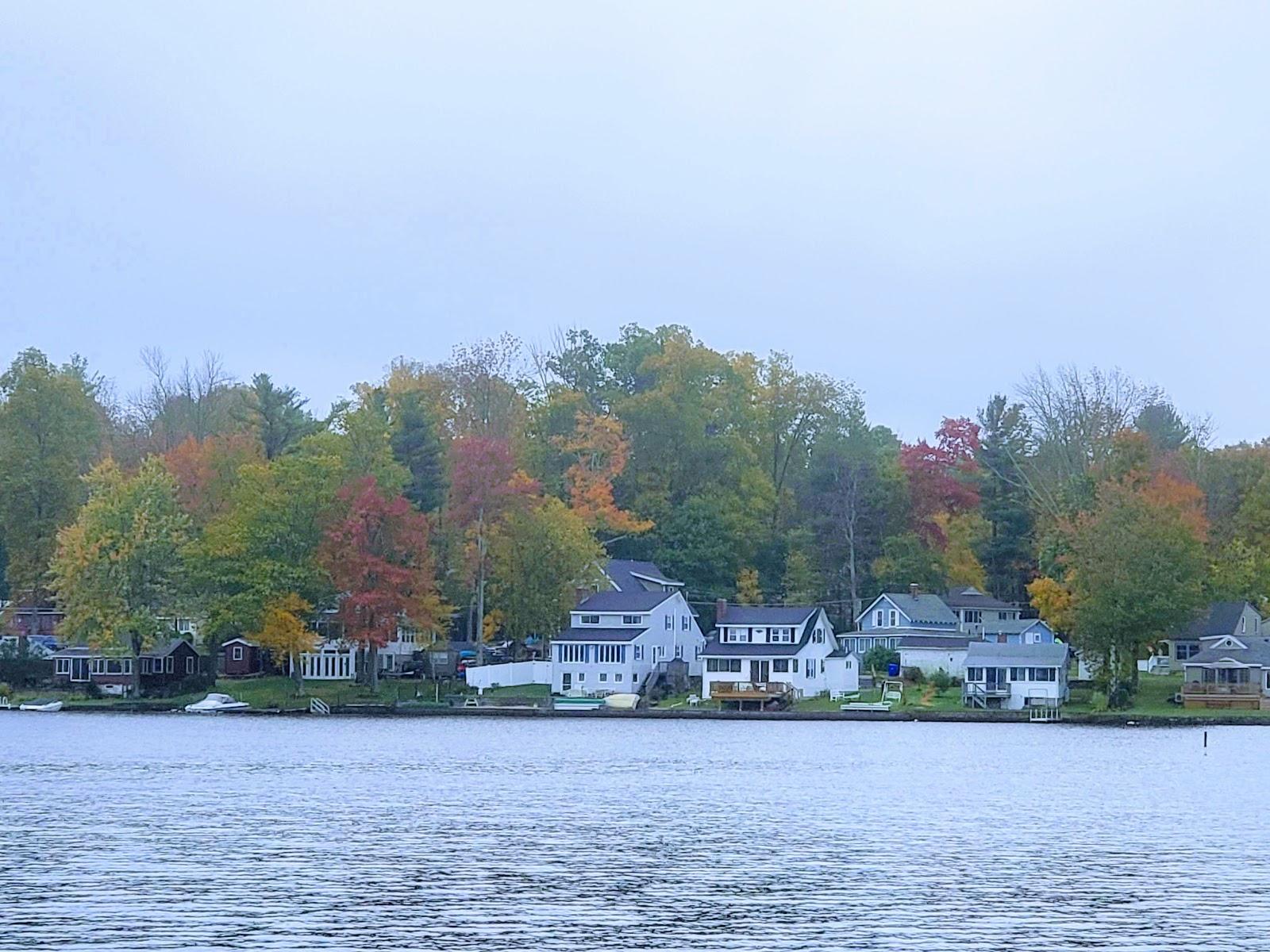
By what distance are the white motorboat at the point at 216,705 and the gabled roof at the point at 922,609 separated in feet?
Result: 108

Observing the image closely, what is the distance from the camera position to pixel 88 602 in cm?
8906

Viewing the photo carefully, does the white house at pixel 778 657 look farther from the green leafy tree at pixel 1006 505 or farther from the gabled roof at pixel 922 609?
the green leafy tree at pixel 1006 505

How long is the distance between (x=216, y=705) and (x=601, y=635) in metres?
19.2

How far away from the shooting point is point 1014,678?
87500 mm

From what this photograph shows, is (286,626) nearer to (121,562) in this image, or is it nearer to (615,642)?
(121,562)

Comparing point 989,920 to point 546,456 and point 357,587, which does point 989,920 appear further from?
point 546,456

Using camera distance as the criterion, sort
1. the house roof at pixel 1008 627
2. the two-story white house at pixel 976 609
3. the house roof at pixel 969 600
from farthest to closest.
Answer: the house roof at pixel 969 600 < the two-story white house at pixel 976 609 < the house roof at pixel 1008 627

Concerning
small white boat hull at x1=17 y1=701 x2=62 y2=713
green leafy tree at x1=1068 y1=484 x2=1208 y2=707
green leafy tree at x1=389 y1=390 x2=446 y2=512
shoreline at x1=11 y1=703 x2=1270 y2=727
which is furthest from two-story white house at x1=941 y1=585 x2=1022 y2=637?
small white boat hull at x1=17 y1=701 x2=62 y2=713

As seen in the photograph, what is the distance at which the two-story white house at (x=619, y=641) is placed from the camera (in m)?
92.6

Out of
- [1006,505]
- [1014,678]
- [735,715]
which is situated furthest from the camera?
[1006,505]

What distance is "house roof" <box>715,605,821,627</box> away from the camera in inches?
3647

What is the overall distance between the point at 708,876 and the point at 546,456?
245 feet

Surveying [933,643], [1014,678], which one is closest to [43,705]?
[933,643]

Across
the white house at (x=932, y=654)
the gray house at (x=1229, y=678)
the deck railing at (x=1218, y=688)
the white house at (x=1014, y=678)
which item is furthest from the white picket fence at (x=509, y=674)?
the gray house at (x=1229, y=678)
